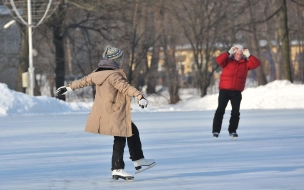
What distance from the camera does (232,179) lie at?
8305mm

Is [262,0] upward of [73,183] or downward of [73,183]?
upward

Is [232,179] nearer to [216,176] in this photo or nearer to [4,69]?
[216,176]

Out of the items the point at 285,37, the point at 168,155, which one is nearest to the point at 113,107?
the point at 168,155

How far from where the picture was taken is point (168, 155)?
1091 centimetres

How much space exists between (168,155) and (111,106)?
268 centimetres

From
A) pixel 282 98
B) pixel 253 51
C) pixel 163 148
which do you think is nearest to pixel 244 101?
pixel 282 98

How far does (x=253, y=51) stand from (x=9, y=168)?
1795 inches

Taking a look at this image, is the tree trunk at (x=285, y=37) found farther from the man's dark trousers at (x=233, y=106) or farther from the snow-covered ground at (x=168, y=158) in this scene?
the man's dark trousers at (x=233, y=106)

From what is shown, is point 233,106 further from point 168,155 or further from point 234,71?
point 168,155

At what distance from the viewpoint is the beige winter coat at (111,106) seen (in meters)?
8.30

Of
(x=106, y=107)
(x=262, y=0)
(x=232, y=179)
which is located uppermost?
(x=262, y=0)

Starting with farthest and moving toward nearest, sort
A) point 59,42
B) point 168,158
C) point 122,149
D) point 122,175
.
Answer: point 59,42 < point 168,158 < point 122,149 < point 122,175

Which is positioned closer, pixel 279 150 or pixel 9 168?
pixel 9 168

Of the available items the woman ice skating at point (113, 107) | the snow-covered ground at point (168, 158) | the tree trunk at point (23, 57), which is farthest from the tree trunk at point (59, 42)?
the woman ice skating at point (113, 107)
